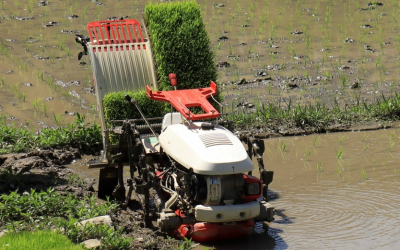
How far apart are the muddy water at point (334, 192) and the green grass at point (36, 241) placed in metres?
1.37

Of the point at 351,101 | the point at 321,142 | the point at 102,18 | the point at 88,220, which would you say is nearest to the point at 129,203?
the point at 88,220

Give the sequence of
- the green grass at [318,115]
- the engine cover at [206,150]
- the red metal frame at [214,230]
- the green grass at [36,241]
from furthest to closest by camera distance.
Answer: the green grass at [318,115]
the red metal frame at [214,230]
the engine cover at [206,150]
the green grass at [36,241]

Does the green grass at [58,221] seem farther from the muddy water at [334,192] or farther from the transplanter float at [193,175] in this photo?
the muddy water at [334,192]

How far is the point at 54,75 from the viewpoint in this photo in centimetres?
1091

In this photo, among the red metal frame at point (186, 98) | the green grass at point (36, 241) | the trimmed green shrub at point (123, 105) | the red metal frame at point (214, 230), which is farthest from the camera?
the trimmed green shrub at point (123, 105)

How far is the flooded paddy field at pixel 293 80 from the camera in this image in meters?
6.37

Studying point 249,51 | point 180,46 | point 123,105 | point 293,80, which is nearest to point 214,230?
point 123,105

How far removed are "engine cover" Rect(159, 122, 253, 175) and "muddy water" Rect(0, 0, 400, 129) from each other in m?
3.86

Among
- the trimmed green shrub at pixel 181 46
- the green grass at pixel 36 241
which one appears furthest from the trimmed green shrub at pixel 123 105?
the green grass at pixel 36 241

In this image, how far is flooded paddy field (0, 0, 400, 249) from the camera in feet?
20.9

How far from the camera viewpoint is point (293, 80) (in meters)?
10.7

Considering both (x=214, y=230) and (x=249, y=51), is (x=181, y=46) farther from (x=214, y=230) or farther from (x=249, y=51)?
(x=249, y=51)

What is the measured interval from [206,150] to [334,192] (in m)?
2.03

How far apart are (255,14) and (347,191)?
24.5 ft
